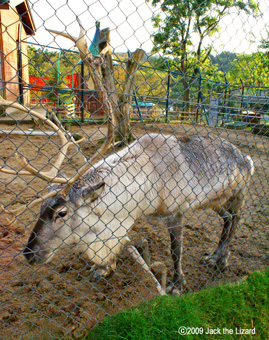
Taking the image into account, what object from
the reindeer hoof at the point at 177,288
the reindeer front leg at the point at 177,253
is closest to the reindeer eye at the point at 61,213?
the reindeer front leg at the point at 177,253

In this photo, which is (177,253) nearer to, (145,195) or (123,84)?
(145,195)

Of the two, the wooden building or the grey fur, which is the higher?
the wooden building

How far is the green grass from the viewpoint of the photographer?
1977mm

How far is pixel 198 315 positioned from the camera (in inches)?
85.5

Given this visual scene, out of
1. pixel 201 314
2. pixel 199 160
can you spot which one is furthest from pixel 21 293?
pixel 199 160

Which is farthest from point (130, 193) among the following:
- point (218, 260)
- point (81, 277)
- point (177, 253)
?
point (218, 260)

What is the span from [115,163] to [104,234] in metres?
0.69

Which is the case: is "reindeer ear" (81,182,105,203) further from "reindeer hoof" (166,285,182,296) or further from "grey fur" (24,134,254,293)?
"reindeer hoof" (166,285,182,296)

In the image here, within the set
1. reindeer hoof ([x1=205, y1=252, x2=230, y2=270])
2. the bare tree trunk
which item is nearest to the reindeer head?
the bare tree trunk

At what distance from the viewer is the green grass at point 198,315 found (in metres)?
1.98

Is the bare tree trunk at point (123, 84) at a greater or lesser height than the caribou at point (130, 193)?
greater

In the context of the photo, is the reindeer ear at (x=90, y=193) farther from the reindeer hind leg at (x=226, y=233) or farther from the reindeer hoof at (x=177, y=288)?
the reindeer hind leg at (x=226, y=233)

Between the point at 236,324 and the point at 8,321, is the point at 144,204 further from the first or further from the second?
the point at 8,321

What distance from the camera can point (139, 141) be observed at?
293 cm
